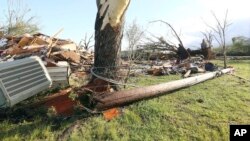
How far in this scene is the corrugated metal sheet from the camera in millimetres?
3352

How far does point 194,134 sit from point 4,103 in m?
2.06

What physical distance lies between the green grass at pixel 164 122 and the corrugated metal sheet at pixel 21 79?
36cm

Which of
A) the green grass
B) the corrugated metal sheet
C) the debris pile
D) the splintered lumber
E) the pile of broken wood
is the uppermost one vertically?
the debris pile

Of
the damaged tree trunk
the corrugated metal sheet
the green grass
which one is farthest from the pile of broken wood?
the corrugated metal sheet

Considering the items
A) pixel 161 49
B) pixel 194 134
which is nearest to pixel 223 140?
pixel 194 134

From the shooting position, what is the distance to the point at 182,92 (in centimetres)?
511

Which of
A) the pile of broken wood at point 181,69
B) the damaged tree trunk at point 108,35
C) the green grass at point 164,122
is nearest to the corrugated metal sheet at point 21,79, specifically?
the green grass at point 164,122

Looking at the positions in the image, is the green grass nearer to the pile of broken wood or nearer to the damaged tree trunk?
the damaged tree trunk

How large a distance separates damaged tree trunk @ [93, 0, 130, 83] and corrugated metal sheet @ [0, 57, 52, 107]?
90cm

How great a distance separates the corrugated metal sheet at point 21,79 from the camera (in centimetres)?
335

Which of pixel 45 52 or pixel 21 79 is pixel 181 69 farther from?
pixel 21 79

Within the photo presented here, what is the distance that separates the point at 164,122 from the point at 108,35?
4.41 ft

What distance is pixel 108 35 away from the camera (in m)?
4.50

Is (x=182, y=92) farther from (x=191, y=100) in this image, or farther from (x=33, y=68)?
(x=33, y=68)
